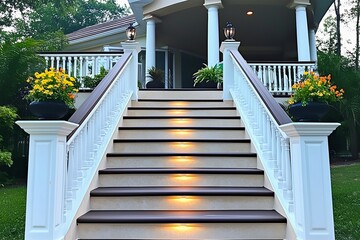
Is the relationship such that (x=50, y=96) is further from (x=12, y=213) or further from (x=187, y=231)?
(x=12, y=213)

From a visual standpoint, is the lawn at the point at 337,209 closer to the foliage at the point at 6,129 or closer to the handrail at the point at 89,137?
the foliage at the point at 6,129

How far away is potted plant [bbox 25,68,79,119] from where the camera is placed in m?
2.25

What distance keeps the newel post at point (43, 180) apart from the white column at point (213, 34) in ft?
17.0

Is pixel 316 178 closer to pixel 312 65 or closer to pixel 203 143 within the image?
pixel 203 143

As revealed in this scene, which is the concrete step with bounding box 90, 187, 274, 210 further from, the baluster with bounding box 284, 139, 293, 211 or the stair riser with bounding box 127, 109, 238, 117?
the stair riser with bounding box 127, 109, 238, 117

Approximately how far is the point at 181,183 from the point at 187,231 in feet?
2.13

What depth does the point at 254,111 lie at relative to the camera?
146 inches

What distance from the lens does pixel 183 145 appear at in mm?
3697

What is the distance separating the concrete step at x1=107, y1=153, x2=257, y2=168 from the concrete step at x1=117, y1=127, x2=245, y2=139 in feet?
1.65

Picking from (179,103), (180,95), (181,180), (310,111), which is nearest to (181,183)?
(181,180)

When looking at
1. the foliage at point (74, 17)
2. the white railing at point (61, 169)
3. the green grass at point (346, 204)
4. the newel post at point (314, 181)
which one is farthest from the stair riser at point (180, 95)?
the foliage at point (74, 17)

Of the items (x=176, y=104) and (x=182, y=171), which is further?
(x=176, y=104)

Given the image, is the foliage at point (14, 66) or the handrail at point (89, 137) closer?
the handrail at point (89, 137)

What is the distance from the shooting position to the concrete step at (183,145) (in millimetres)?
3676
